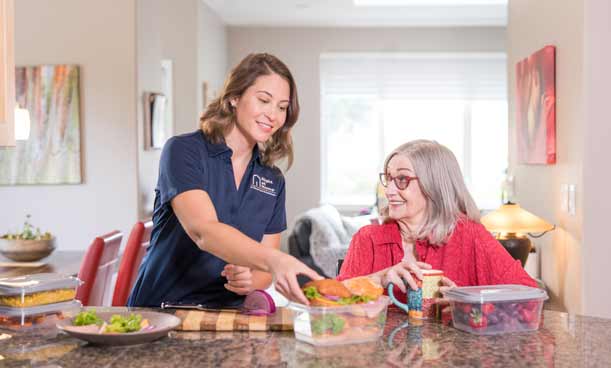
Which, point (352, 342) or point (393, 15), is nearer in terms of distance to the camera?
point (352, 342)

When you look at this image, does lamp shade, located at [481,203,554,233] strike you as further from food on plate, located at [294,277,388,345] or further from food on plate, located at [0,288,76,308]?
food on plate, located at [0,288,76,308]

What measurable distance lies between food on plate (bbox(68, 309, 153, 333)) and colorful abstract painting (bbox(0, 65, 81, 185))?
13.2ft

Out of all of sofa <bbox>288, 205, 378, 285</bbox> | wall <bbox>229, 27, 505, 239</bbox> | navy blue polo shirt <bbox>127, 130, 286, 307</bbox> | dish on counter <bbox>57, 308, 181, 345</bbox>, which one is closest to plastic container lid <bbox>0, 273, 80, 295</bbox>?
dish on counter <bbox>57, 308, 181, 345</bbox>

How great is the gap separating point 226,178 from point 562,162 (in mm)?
1782

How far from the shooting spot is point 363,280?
172 cm

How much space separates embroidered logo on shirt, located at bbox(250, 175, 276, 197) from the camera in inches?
88.4

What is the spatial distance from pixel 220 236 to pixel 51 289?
0.42 m

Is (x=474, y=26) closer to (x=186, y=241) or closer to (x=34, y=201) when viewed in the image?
(x=34, y=201)

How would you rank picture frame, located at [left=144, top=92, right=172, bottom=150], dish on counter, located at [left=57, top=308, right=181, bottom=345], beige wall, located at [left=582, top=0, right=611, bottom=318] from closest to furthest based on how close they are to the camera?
dish on counter, located at [left=57, top=308, right=181, bottom=345] → beige wall, located at [left=582, top=0, right=611, bottom=318] → picture frame, located at [left=144, top=92, right=172, bottom=150]

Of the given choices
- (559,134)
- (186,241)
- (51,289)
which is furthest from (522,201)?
(51,289)

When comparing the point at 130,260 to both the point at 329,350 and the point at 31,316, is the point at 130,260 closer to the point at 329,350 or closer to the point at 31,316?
the point at 31,316

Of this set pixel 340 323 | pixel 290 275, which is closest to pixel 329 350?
pixel 340 323

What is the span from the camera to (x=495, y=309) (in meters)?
1.77

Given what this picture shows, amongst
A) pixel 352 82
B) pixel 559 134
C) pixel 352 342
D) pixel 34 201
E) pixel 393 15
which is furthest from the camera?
pixel 352 82
